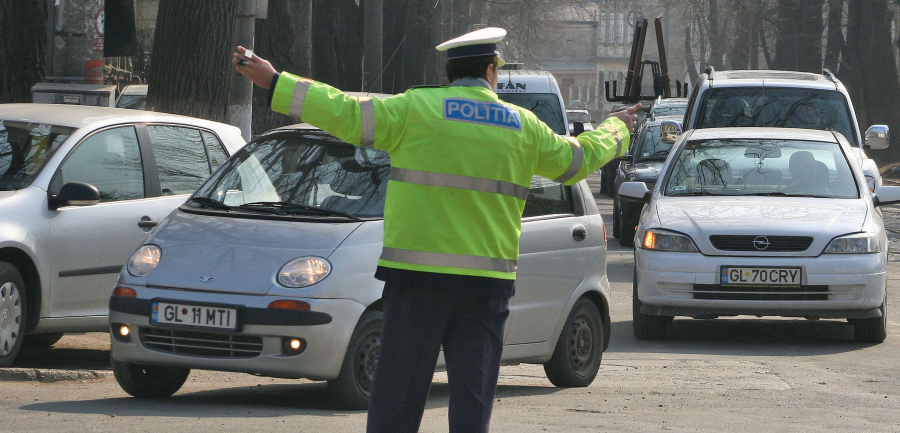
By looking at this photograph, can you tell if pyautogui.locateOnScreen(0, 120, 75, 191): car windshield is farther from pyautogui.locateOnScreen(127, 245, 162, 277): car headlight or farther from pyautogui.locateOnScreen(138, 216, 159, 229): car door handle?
pyautogui.locateOnScreen(127, 245, 162, 277): car headlight

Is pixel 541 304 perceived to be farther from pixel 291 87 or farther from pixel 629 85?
pixel 629 85

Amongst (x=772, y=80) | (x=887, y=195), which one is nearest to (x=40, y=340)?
(x=887, y=195)

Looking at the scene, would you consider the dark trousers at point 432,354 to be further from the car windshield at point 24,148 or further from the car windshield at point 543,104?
the car windshield at point 543,104

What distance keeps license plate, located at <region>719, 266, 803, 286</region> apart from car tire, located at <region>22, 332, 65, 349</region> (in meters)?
4.46

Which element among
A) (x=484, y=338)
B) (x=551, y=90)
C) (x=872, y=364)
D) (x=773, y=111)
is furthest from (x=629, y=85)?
(x=484, y=338)

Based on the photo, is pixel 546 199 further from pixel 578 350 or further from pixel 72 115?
pixel 72 115

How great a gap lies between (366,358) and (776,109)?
8.54 m

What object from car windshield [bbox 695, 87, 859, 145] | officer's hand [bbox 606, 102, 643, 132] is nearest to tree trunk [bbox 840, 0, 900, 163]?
car windshield [bbox 695, 87, 859, 145]

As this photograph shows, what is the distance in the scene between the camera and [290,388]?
25.0 feet

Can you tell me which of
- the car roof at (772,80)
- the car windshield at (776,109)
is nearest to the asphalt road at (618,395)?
the car windshield at (776,109)

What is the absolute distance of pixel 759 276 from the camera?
374 inches

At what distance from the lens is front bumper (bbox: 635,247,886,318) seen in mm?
9453

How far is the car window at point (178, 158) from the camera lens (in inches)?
337

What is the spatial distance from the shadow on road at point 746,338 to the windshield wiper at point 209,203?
359cm
